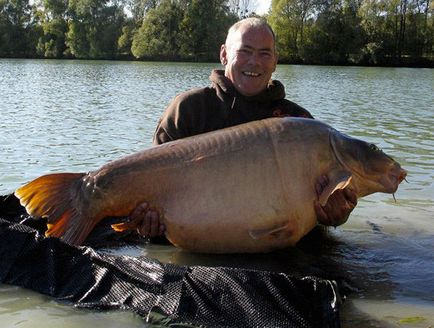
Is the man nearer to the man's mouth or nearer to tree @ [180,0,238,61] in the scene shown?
the man's mouth

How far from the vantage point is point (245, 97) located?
432cm

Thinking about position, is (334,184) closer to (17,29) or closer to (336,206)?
(336,206)

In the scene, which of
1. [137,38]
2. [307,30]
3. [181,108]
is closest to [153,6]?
[137,38]

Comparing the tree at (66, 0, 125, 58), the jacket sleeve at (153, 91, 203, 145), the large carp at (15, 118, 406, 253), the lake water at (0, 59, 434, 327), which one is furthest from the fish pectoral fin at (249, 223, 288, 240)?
the tree at (66, 0, 125, 58)

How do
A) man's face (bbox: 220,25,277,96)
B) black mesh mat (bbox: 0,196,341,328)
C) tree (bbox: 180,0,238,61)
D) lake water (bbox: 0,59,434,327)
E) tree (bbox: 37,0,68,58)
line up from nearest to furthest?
black mesh mat (bbox: 0,196,341,328) → lake water (bbox: 0,59,434,327) → man's face (bbox: 220,25,277,96) → tree (bbox: 180,0,238,61) → tree (bbox: 37,0,68,58)

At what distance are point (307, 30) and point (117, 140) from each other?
179 feet

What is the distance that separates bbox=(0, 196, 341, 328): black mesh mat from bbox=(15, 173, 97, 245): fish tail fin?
4.5 inches

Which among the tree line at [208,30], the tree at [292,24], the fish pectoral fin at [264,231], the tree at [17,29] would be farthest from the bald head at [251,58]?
the tree at [17,29]

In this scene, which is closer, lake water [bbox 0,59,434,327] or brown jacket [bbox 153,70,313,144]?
lake water [bbox 0,59,434,327]

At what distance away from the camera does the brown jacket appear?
13.7 feet

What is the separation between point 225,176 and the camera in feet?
10.8

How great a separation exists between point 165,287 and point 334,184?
113 centimetres

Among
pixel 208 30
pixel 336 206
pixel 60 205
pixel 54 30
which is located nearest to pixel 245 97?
pixel 336 206

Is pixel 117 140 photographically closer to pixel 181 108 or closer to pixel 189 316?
pixel 181 108
